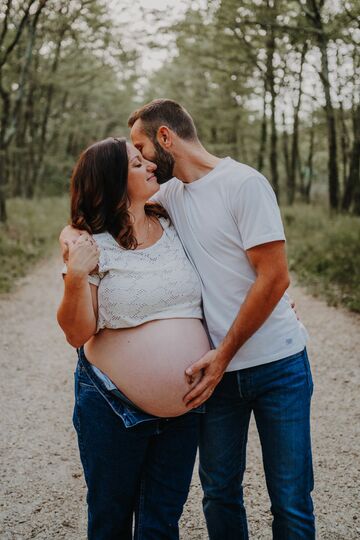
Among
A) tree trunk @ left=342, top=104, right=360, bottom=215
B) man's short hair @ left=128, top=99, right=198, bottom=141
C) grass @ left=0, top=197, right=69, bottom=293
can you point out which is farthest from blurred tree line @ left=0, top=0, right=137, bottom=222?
man's short hair @ left=128, top=99, right=198, bottom=141

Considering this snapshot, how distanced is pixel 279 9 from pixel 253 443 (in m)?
10.9

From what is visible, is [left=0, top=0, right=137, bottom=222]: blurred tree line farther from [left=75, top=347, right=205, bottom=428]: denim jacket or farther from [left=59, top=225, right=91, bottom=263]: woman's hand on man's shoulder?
[left=75, top=347, right=205, bottom=428]: denim jacket

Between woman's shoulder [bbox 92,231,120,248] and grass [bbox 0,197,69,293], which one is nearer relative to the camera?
woman's shoulder [bbox 92,231,120,248]

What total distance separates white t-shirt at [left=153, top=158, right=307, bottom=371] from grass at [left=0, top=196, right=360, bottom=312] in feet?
19.2

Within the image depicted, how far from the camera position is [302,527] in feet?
6.61

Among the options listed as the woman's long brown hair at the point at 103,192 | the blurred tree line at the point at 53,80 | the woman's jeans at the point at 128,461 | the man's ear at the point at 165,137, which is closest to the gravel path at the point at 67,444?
the woman's jeans at the point at 128,461

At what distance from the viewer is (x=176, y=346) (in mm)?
2035

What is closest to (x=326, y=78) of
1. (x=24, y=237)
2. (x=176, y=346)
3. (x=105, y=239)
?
(x=24, y=237)

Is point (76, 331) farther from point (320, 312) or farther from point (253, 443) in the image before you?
point (320, 312)

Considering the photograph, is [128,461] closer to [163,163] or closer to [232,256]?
[232,256]

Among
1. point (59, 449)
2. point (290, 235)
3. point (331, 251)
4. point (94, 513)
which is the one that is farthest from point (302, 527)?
point (290, 235)

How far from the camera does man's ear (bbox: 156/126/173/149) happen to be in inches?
90.4

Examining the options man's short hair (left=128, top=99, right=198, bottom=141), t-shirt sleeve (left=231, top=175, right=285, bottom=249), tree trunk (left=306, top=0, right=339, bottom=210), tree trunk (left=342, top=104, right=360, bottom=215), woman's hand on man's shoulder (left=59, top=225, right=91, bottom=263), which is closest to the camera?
t-shirt sleeve (left=231, top=175, right=285, bottom=249)

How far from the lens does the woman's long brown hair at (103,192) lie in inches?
81.0
